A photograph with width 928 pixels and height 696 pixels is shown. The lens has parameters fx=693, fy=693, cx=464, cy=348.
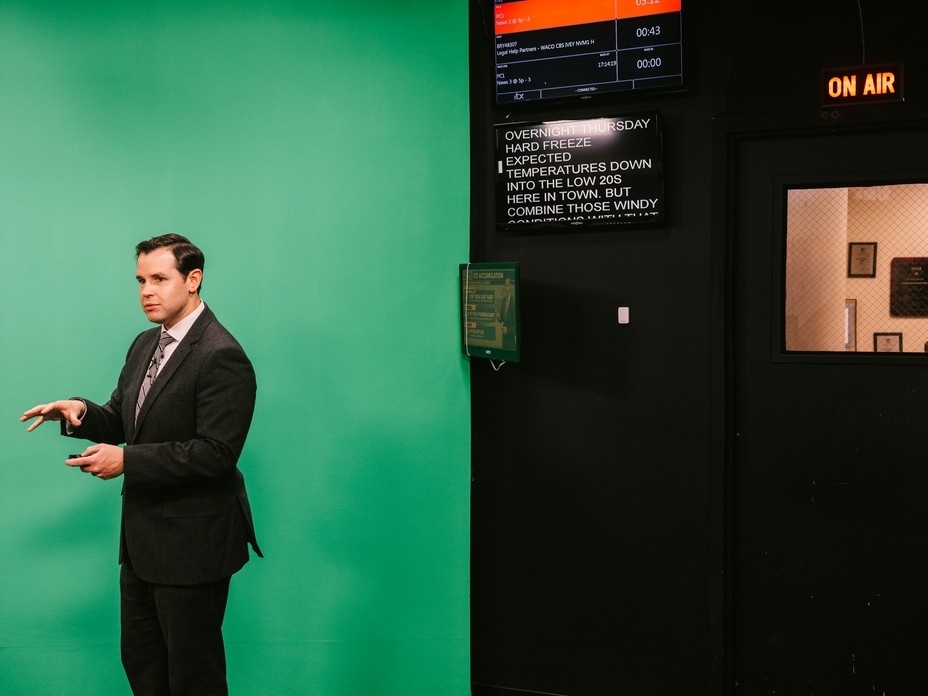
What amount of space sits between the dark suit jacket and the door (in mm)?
1771

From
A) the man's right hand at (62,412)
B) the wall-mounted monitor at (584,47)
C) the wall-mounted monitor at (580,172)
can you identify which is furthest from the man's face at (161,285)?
the wall-mounted monitor at (584,47)

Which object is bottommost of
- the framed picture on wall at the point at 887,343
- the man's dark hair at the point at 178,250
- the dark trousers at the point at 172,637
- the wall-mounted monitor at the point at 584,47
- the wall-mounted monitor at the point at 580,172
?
the dark trousers at the point at 172,637

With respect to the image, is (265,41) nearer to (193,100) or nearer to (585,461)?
(193,100)

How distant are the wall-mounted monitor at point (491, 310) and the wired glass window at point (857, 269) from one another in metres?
1.02

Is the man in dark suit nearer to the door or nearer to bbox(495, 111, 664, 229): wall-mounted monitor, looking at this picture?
bbox(495, 111, 664, 229): wall-mounted monitor

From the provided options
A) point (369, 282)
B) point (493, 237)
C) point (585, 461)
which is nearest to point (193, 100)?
point (369, 282)

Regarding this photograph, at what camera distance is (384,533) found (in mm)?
2809

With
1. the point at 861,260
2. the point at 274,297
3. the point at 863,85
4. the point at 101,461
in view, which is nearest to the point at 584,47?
the point at 863,85

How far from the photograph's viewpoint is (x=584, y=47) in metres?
2.59

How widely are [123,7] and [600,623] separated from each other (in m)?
3.13

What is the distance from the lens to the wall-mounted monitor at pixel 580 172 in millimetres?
2568

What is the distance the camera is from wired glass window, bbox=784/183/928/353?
8.10 feet

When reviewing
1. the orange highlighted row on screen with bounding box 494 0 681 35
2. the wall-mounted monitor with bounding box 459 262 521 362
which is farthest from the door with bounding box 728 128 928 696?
the wall-mounted monitor with bounding box 459 262 521 362

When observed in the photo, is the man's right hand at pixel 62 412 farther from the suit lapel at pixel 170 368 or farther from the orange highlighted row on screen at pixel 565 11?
the orange highlighted row on screen at pixel 565 11
